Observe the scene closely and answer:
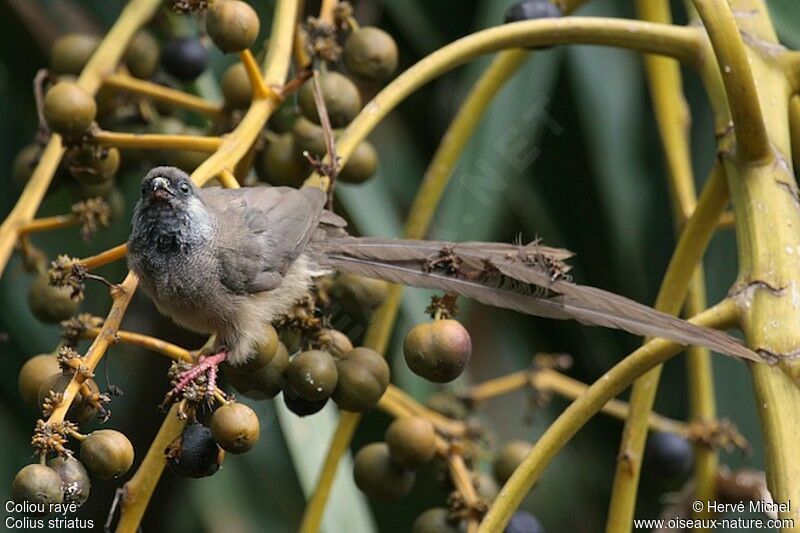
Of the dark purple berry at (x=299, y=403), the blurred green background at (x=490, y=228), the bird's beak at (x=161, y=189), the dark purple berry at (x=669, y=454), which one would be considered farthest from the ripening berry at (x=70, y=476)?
the dark purple berry at (x=669, y=454)

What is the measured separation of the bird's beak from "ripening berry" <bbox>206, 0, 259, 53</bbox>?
26 centimetres

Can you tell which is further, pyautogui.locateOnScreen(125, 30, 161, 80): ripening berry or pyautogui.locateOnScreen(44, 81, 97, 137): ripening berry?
pyautogui.locateOnScreen(125, 30, 161, 80): ripening berry

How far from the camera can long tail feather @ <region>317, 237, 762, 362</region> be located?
5.91 feet

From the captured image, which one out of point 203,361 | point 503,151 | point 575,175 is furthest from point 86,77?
point 575,175

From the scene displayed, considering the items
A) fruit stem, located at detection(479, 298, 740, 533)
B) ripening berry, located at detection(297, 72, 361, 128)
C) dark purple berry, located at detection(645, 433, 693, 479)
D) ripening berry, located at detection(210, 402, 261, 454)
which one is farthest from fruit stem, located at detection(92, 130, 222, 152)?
dark purple berry, located at detection(645, 433, 693, 479)

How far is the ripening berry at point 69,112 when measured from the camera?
82.6 inches

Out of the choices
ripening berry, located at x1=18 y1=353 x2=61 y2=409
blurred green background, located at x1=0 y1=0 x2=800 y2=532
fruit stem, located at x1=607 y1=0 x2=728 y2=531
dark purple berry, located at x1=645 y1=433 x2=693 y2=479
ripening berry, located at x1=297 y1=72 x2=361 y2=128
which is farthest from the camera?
blurred green background, located at x1=0 y1=0 x2=800 y2=532

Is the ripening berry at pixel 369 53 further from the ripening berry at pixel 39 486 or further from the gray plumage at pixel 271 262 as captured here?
the ripening berry at pixel 39 486

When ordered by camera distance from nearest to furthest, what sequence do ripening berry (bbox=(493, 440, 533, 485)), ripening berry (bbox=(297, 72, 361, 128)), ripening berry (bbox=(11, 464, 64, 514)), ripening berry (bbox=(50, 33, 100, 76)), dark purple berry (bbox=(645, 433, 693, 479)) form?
ripening berry (bbox=(11, 464, 64, 514)) → ripening berry (bbox=(297, 72, 361, 128)) → ripening berry (bbox=(493, 440, 533, 485)) → ripening berry (bbox=(50, 33, 100, 76)) → dark purple berry (bbox=(645, 433, 693, 479))

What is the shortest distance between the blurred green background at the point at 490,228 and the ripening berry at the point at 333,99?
0.78 meters

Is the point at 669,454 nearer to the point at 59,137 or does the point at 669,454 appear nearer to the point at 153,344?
the point at 153,344

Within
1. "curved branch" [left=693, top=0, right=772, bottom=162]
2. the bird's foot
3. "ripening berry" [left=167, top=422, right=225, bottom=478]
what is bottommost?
"ripening berry" [left=167, top=422, right=225, bottom=478]

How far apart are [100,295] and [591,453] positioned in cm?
150

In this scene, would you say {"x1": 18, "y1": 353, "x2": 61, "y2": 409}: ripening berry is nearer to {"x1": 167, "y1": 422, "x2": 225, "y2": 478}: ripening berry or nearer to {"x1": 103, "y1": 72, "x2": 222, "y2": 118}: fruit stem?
{"x1": 167, "y1": 422, "x2": 225, "y2": 478}: ripening berry
